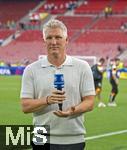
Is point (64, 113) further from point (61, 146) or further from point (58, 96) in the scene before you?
point (61, 146)

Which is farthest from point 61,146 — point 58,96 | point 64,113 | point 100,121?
point 100,121

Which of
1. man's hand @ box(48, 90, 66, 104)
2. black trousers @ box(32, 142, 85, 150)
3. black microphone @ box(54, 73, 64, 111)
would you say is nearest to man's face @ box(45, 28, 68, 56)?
black microphone @ box(54, 73, 64, 111)

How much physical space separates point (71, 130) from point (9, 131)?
65cm

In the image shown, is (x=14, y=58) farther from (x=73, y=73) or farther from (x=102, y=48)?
(x=73, y=73)

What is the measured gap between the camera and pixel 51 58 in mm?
5020

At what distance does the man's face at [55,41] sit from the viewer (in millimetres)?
4902

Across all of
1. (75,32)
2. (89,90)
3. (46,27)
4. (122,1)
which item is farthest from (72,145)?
(122,1)

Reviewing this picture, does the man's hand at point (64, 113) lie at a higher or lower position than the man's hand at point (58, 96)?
lower

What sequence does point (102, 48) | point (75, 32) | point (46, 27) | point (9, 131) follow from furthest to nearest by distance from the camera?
point (75, 32) → point (102, 48) → point (9, 131) → point (46, 27)

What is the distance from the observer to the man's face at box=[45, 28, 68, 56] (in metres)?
4.90

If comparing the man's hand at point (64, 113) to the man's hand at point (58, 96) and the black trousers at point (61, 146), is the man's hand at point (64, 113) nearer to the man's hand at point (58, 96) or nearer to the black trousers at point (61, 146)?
the man's hand at point (58, 96)

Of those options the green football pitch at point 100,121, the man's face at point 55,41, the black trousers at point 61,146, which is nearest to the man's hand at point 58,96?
the man's face at point 55,41

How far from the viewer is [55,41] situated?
4.91 m

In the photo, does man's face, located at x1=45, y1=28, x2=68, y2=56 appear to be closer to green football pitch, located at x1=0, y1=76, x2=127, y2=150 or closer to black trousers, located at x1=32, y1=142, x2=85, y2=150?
black trousers, located at x1=32, y1=142, x2=85, y2=150
